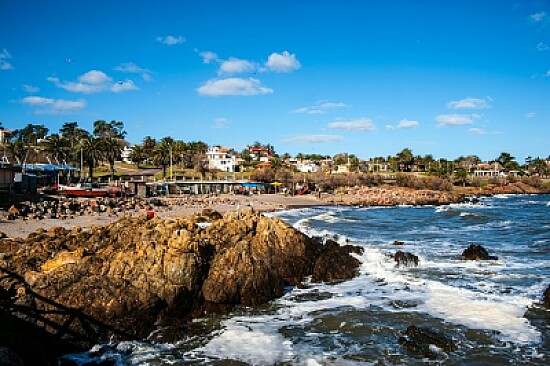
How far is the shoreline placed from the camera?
83.6 ft

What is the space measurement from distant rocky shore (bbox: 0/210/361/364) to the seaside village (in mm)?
27972

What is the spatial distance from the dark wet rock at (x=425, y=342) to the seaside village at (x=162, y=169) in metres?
37.4

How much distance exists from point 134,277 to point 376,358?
7353mm

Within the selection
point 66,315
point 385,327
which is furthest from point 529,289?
point 66,315

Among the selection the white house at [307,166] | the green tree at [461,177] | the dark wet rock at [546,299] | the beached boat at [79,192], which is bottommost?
the dark wet rock at [546,299]

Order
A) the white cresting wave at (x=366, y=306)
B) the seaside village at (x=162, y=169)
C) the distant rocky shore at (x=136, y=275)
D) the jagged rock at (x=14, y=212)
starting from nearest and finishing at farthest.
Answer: the white cresting wave at (x=366, y=306) → the distant rocky shore at (x=136, y=275) → the jagged rock at (x=14, y=212) → the seaside village at (x=162, y=169)

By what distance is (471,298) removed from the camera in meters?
14.5

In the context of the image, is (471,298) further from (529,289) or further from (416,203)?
(416,203)

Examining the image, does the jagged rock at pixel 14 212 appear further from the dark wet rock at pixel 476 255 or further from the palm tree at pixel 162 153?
the palm tree at pixel 162 153

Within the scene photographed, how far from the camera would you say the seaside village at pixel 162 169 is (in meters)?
57.1

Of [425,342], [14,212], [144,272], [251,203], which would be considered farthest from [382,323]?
[251,203]

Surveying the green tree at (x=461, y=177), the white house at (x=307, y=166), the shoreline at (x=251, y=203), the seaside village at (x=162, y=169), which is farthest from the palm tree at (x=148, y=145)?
the green tree at (x=461, y=177)

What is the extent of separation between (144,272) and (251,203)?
4494cm

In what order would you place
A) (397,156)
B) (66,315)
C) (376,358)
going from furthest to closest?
1. (397,156)
2. (66,315)
3. (376,358)
